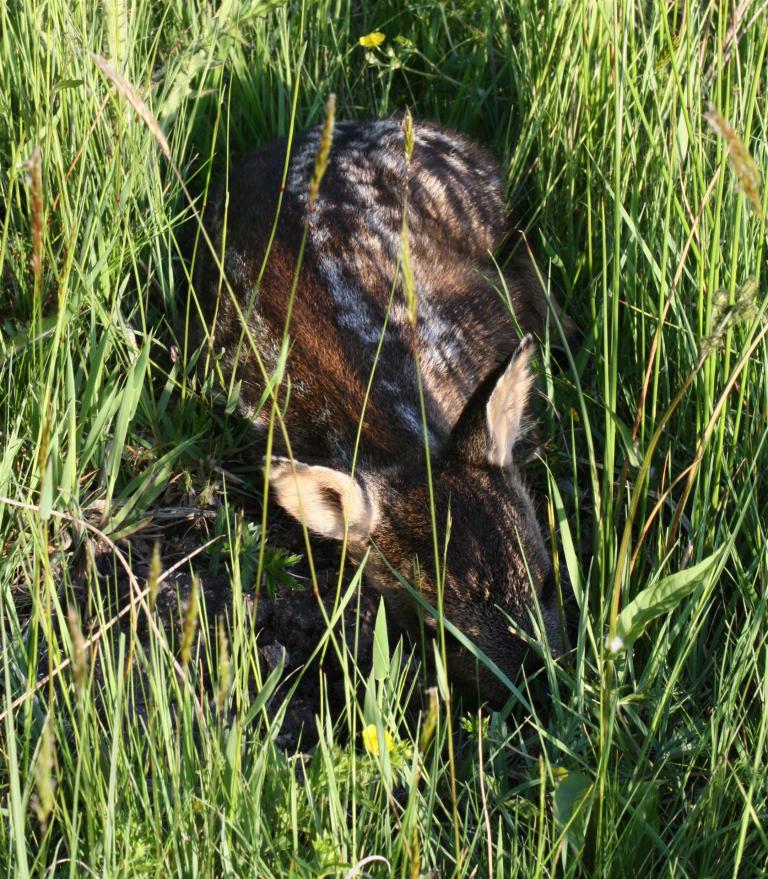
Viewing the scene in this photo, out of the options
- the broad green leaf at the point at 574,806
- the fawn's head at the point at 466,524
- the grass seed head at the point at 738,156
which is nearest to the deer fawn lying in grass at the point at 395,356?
the fawn's head at the point at 466,524

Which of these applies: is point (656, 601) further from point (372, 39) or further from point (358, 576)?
point (372, 39)

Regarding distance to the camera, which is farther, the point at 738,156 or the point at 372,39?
the point at 372,39

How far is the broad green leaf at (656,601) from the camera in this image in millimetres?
2797

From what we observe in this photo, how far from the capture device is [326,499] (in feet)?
12.1

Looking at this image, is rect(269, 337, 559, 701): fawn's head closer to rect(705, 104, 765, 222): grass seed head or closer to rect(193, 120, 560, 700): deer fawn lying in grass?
rect(193, 120, 560, 700): deer fawn lying in grass

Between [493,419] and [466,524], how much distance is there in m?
0.39

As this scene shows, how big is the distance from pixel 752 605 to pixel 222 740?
5.09 ft

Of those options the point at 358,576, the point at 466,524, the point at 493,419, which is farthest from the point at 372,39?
the point at 358,576

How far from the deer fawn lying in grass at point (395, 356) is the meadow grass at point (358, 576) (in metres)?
0.21

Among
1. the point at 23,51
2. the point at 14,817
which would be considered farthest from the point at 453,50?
the point at 14,817

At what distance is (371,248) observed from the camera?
4.43 metres

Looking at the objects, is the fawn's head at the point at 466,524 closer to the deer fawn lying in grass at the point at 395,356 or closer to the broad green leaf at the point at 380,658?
the deer fawn lying in grass at the point at 395,356

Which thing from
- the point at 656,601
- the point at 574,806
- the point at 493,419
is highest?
the point at 493,419

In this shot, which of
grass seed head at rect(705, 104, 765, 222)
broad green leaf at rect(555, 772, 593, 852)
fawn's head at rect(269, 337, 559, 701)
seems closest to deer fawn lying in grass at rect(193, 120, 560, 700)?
fawn's head at rect(269, 337, 559, 701)
